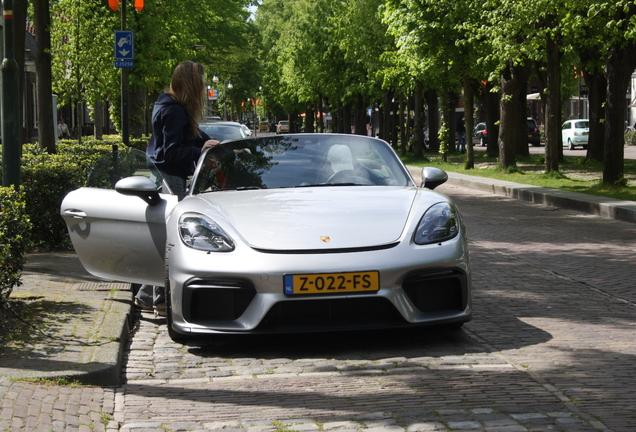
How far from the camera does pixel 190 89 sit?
702 centimetres

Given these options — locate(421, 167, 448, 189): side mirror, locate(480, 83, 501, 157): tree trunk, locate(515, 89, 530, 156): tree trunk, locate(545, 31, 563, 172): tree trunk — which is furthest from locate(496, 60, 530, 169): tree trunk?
locate(421, 167, 448, 189): side mirror

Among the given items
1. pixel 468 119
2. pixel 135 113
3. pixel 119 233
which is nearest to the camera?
pixel 119 233

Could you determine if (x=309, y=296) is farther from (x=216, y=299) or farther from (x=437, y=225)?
(x=437, y=225)

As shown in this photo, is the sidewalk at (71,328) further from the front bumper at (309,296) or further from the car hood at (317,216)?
the car hood at (317,216)

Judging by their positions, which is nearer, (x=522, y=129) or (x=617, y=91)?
(x=617, y=91)

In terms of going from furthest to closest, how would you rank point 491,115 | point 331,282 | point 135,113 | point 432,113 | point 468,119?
1. point 432,113
2. point 491,115
3. point 135,113
4. point 468,119
5. point 331,282

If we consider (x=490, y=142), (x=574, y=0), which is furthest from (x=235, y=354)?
(x=490, y=142)

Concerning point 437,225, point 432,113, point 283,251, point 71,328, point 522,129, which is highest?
point 432,113

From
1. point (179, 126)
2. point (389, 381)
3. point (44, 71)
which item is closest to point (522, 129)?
point (44, 71)

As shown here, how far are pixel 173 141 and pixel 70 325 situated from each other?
6.16 feet

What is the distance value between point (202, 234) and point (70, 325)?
114 cm

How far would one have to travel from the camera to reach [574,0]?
16.4 m

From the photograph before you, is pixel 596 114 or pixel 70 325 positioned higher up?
pixel 596 114

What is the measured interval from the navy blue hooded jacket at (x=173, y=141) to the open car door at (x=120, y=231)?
66 cm
